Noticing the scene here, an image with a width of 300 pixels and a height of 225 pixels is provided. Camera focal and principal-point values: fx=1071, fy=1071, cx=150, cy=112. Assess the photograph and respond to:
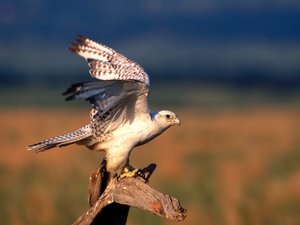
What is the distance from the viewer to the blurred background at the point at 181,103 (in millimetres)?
9188

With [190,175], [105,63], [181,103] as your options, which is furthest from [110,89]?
[181,103]

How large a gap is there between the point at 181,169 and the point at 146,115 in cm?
609

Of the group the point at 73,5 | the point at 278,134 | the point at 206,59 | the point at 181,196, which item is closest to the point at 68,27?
the point at 73,5

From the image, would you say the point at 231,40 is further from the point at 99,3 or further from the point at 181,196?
the point at 181,196

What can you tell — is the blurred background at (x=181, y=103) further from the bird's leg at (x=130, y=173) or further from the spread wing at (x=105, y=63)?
the bird's leg at (x=130, y=173)

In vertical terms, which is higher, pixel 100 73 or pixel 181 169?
pixel 100 73

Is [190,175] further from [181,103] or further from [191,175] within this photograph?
[181,103]

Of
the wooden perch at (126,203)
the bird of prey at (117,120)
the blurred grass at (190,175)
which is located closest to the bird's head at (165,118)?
the bird of prey at (117,120)

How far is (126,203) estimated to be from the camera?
16.1 ft

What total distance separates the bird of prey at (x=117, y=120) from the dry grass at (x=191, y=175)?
2533 mm

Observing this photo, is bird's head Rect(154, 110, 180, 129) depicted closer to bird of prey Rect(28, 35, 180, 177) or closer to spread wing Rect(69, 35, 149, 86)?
bird of prey Rect(28, 35, 180, 177)

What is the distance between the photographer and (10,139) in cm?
1614

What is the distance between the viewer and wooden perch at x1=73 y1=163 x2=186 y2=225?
15.5 feet

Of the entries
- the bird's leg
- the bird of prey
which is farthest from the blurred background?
the bird's leg
